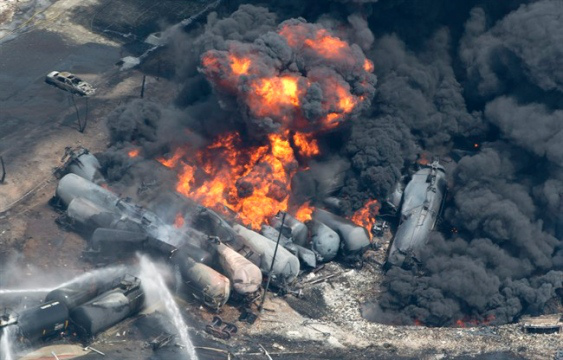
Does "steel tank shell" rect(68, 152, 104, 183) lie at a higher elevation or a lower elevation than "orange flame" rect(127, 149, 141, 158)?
lower

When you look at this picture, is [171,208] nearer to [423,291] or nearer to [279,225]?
[279,225]

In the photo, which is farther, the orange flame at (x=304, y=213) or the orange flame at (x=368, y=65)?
the orange flame at (x=368, y=65)

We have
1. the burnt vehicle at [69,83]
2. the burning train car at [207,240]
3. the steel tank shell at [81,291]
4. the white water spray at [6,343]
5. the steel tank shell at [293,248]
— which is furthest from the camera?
the burnt vehicle at [69,83]

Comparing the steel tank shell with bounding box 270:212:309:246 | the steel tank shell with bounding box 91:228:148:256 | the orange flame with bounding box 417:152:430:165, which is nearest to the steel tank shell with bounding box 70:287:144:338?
the steel tank shell with bounding box 91:228:148:256

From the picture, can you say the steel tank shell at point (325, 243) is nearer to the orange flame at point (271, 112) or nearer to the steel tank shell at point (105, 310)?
the orange flame at point (271, 112)

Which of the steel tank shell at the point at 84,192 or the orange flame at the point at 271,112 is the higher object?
the orange flame at the point at 271,112

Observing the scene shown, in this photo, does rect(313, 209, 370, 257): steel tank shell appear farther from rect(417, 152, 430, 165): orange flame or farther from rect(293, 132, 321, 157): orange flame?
rect(417, 152, 430, 165): orange flame

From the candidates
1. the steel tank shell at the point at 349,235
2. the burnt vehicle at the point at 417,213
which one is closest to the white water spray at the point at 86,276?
the steel tank shell at the point at 349,235
